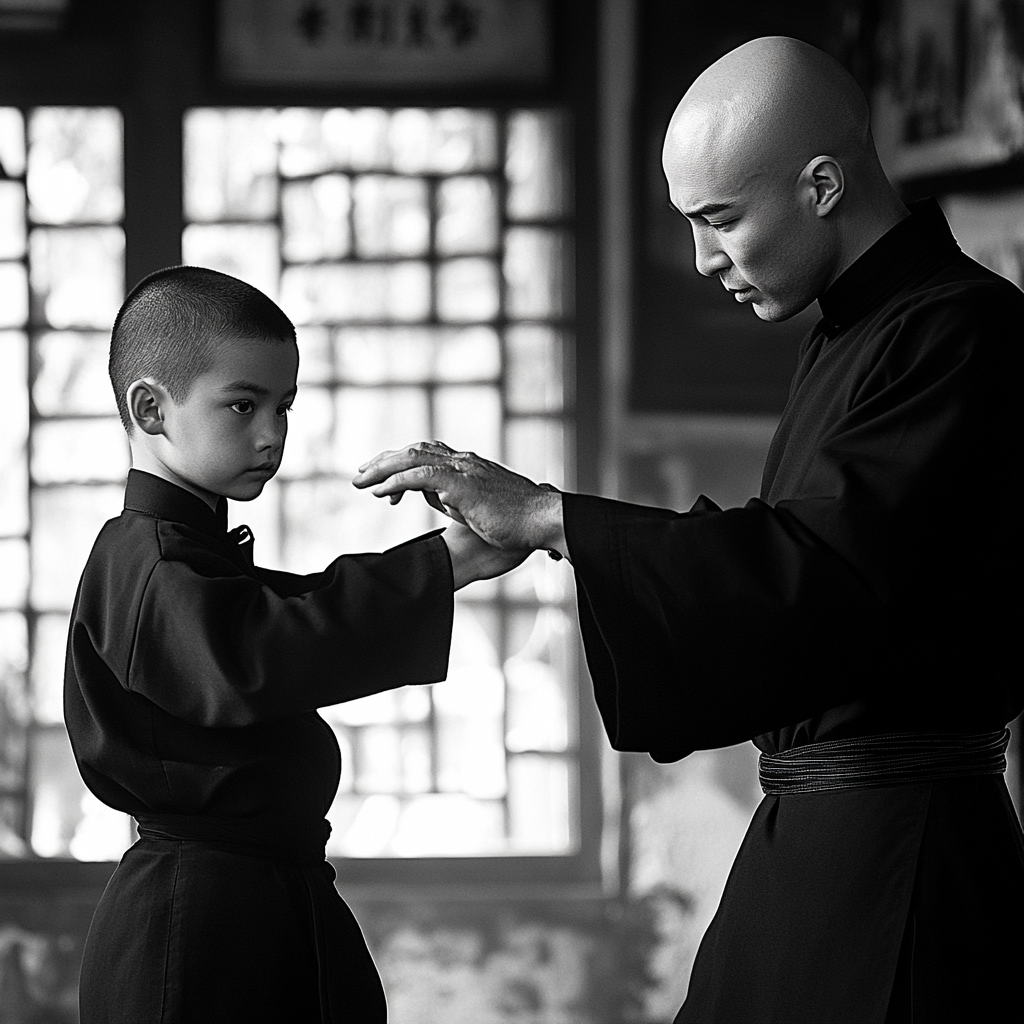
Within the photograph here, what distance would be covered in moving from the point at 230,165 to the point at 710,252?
7.43 ft

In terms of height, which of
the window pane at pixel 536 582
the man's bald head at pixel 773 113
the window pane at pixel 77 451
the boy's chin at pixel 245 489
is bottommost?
the window pane at pixel 536 582

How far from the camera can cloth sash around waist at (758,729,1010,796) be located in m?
1.44

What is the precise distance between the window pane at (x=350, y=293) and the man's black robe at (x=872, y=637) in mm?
2186

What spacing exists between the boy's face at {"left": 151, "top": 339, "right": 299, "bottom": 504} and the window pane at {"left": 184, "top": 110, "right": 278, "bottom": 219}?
2140 mm

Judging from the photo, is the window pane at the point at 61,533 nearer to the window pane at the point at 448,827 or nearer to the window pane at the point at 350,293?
the window pane at the point at 350,293

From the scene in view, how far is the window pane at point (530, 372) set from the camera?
3.60 m

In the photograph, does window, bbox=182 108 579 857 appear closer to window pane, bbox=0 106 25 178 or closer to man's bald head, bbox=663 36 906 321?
window pane, bbox=0 106 25 178

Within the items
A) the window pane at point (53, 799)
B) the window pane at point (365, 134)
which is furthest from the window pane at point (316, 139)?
the window pane at point (53, 799)

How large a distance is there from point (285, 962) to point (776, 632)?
0.60 m

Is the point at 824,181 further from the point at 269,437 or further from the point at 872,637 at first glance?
the point at 269,437

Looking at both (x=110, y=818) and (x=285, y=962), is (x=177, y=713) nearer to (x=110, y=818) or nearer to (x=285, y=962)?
(x=285, y=962)

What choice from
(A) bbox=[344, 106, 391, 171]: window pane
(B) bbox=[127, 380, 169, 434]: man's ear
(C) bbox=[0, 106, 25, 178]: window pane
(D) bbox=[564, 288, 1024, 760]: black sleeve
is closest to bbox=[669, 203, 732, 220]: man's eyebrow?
(D) bbox=[564, 288, 1024, 760]: black sleeve

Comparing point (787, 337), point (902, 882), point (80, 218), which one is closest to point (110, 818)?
point (80, 218)

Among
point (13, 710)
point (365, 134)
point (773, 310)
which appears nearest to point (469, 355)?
point (365, 134)
